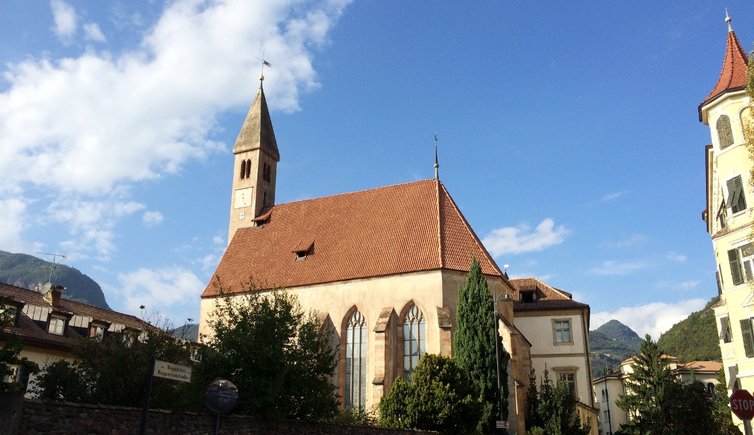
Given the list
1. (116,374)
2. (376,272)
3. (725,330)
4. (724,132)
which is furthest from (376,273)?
(724,132)

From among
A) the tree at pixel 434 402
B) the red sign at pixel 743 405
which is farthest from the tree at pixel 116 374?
the red sign at pixel 743 405

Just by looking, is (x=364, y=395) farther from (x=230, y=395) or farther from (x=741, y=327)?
(x=230, y=395)

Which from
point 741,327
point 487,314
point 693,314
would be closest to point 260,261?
point 487,314

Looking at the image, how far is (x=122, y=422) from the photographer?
40.6 feet

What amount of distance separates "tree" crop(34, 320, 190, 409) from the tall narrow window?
2186 centimetres

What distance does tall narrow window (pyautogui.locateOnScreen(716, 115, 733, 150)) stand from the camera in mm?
24625

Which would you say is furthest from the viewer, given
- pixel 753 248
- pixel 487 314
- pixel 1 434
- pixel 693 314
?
pixel 693 314

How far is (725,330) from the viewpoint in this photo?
26516 millimetres

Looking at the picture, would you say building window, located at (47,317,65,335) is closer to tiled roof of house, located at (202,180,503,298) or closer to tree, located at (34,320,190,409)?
tiled roof of house, located at (202,180,503,298)

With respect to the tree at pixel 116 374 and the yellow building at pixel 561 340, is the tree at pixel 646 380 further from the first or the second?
the tree at pixel 116 374

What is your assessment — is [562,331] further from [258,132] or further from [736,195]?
[258,132]

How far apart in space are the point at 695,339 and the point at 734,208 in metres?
75.5

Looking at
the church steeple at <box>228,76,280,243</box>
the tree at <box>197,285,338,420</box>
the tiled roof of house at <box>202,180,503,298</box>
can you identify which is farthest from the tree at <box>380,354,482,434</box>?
the church steeple at <box>228,76,280,243</box>

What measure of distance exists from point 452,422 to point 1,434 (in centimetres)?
1680
